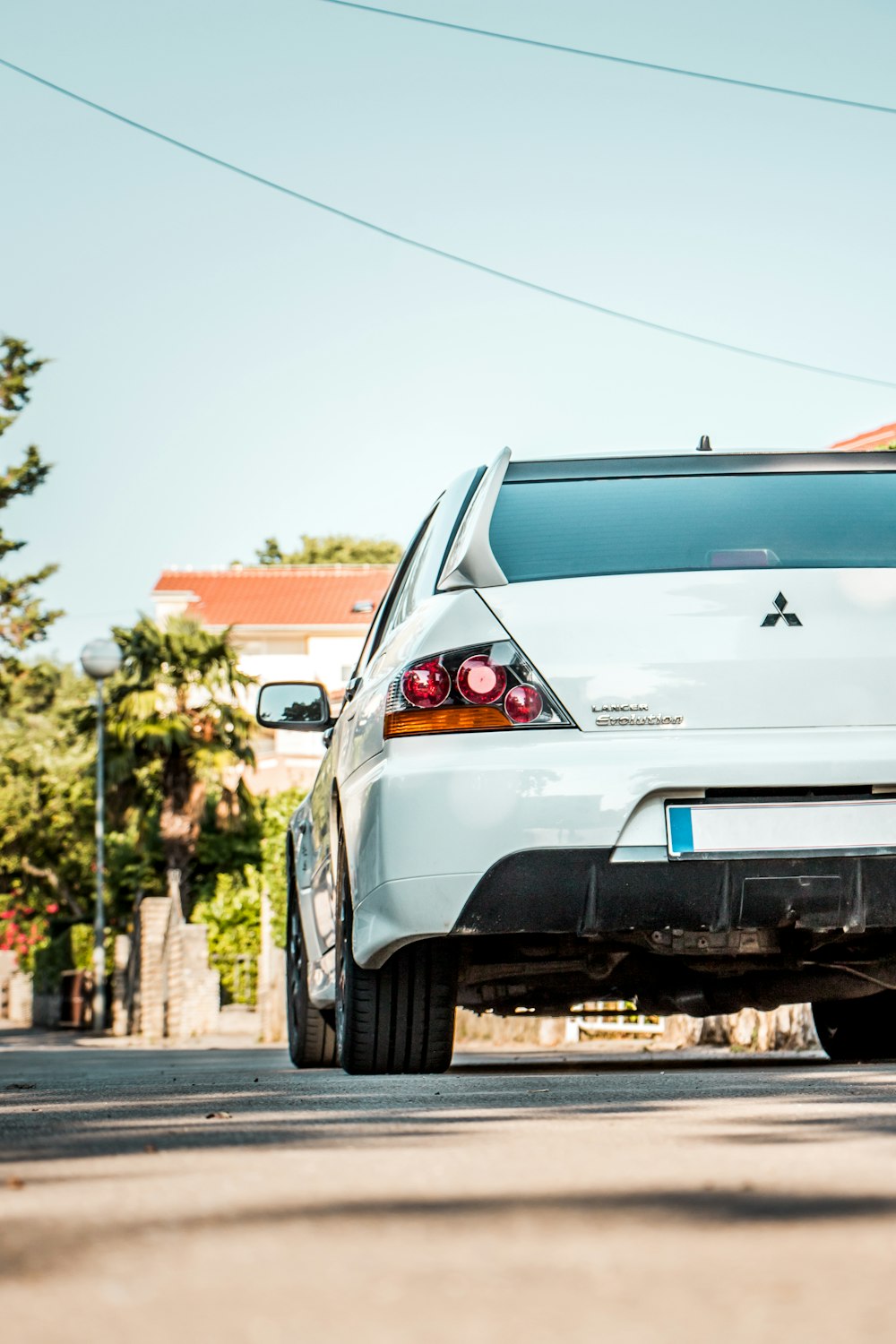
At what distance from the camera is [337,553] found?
313 feet

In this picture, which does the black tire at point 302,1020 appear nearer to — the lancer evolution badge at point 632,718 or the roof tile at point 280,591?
the lancer evolution badge at point 632,718

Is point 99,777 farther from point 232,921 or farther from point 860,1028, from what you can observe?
point 860,1028

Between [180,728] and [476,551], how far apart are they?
29.7 meters

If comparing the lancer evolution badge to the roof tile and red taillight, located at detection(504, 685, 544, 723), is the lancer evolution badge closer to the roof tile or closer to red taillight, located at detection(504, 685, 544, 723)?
red taillight, located at detection(504, 685, 544, 723)

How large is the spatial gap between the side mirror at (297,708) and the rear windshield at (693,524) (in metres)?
1.99

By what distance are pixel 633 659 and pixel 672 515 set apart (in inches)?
25.4

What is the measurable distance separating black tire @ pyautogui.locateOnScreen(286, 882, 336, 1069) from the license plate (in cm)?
292

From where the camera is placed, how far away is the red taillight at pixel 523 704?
488cm

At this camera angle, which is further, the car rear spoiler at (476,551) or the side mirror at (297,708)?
the side mirror at (297,708)

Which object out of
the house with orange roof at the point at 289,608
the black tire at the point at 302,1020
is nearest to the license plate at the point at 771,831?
the black tire at the point at 302,1020

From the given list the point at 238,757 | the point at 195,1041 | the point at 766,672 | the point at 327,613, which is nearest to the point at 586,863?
the point at 766,672

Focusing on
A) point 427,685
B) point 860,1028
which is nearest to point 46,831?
point 860,1028

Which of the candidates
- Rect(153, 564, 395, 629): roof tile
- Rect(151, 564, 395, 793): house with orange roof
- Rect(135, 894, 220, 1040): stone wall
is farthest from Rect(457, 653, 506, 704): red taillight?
Rect(153, 564, 395, 629): roof tile

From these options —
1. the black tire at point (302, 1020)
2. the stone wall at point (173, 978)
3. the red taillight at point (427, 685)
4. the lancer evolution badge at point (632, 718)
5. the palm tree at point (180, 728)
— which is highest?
the palm tree at point (180, 728)
